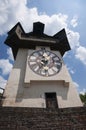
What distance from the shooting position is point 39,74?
8.41 m

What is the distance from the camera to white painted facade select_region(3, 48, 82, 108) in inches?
297

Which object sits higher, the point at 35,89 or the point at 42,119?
the point at 35,89

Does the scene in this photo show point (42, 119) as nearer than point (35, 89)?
Yes

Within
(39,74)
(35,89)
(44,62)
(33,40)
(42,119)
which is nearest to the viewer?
(42,119)

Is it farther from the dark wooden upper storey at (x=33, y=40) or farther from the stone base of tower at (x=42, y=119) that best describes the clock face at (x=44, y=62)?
the stone base of tower at (x=42, y=119)

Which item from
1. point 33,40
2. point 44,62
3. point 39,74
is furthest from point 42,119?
point 33,40

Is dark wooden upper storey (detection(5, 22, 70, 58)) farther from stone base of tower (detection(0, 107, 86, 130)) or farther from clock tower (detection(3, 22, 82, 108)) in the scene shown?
stone base of tower (detection(0, 107, 86, 130))

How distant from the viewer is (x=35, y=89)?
26.3 ft

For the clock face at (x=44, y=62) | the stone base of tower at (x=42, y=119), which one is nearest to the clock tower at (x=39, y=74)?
the clock face at (x=44, y=62)

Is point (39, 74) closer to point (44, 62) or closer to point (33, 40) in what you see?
point (44, 62)

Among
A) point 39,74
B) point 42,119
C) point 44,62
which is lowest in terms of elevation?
point 42,119

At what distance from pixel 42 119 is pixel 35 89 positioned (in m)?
3.10

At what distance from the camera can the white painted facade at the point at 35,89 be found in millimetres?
7539

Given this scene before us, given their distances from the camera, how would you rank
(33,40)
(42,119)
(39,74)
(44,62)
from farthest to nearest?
(33,40) → (44,62) → (39,74) → (42,119)
